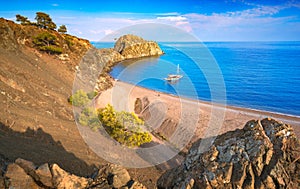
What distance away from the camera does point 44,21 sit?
58.8 meters

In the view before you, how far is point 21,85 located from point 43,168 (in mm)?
21084

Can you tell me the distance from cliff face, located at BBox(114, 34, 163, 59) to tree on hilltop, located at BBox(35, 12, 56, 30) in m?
72.3

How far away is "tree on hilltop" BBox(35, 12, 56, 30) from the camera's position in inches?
2286

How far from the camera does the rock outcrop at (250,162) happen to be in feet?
23.6

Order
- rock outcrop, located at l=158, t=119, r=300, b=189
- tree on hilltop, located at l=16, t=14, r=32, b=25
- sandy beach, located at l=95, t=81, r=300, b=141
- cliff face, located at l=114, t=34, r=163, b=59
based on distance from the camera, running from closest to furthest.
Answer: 1. rock outcrop, located at l=158, t=119, r=300, b=189
2. sandy beach, located at l=95, t=81, r=300, b=141
3. tree on hilltop, located at l=16, t=14, r=32, b=25
4. cliff face, located at l=114, t=34, r=163, b=59

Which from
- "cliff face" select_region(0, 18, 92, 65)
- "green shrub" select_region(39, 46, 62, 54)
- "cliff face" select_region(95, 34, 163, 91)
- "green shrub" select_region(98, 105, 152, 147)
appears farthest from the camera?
"cliff face" select_region(95, 34, 163, 91)

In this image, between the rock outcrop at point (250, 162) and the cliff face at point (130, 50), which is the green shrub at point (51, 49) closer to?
the rock outcrop at point (250, 162)

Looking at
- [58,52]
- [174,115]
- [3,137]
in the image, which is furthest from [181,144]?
[58,52]

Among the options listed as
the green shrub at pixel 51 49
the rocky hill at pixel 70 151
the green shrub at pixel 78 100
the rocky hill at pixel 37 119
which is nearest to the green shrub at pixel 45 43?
the green shrub at pixel 51 49

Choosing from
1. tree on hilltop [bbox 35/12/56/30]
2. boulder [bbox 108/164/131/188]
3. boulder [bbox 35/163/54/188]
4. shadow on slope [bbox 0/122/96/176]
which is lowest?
shadow on slope [bbox 0/122/96/176]

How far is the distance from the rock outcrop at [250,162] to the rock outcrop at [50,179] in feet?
7.31

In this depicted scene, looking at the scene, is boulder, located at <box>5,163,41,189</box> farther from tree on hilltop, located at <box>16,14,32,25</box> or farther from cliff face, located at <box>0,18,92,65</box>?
tree on hilltop, located at <box>16,14,32,25</box>

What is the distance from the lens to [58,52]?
157ft

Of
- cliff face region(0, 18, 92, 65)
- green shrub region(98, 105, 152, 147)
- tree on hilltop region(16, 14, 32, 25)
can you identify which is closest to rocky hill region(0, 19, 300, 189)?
cliff face region(0, 18, 92, 65)
